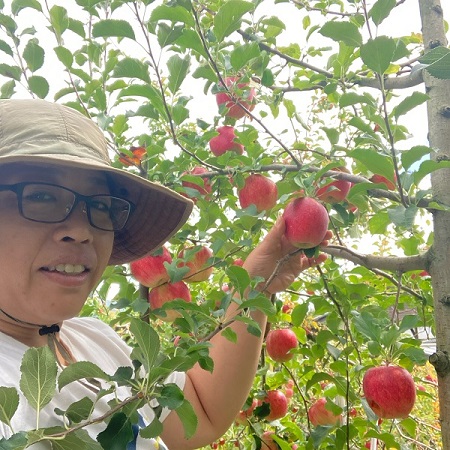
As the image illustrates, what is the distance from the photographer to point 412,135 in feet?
5.22

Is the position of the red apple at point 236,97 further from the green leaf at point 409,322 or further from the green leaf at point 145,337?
the green leaf at point 145,337

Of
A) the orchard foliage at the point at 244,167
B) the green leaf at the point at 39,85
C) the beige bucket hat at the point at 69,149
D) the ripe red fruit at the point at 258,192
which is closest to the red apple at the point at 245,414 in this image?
the orchard foliage at the point at 244,167

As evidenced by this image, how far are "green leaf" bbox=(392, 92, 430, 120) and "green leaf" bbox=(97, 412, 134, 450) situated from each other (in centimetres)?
79

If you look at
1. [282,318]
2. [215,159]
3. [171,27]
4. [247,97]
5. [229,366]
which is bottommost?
[282,318]

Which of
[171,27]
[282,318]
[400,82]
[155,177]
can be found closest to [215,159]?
[155,177]

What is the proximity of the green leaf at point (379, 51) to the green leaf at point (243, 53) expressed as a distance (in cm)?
35

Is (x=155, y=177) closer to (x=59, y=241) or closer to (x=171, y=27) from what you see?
(x=171, y=27)

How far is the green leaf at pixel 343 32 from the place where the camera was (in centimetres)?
110

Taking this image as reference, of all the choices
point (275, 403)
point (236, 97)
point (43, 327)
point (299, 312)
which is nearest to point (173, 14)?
point (236, 97)

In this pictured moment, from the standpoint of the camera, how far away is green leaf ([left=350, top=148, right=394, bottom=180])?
1074 mm

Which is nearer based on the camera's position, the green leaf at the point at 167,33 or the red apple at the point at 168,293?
the green leaf at the point at 167,33

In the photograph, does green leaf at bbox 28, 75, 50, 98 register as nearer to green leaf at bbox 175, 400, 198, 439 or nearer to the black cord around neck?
the black cord around neck

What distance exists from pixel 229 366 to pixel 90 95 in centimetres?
Answer: 86

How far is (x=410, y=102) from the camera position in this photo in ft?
3.57
